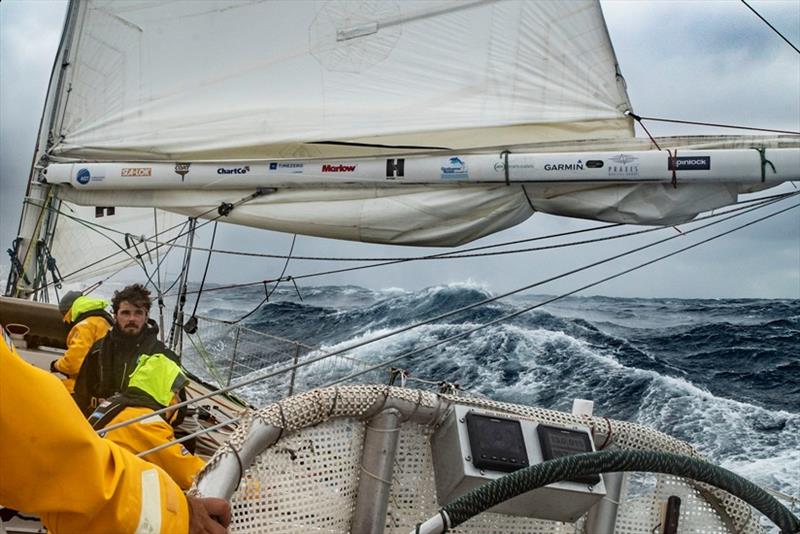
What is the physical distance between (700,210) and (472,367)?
7.44 metres

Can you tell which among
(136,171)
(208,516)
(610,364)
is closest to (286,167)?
(136,171)

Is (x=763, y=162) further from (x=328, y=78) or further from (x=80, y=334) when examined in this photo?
(x=80, y=334)

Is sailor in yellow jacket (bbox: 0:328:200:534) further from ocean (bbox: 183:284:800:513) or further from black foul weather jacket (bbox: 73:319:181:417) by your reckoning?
ocean (bbox: 183:284:800:513)

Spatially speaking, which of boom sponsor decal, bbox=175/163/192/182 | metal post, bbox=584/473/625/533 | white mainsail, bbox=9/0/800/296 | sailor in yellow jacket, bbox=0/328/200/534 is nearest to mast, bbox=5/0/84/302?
white mainsail, bbox=9/0/800/296

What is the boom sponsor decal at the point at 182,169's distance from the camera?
18.8 ft

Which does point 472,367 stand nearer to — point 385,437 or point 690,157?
point 690,157

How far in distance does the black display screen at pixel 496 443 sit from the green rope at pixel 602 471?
60 centimetres

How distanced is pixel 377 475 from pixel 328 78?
141 inches

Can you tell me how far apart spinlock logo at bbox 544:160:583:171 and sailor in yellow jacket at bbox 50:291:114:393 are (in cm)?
275

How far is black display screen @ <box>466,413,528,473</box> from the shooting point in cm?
238

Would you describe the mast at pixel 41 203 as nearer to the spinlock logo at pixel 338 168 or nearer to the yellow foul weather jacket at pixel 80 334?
the yellow foul weather jacket at pixel 80 334

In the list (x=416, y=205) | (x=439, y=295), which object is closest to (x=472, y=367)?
(x=416, y=205)

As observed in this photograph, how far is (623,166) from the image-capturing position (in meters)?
4.80

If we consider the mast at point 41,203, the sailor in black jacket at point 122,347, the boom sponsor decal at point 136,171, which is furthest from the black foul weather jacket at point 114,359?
the mast at point 41,203
